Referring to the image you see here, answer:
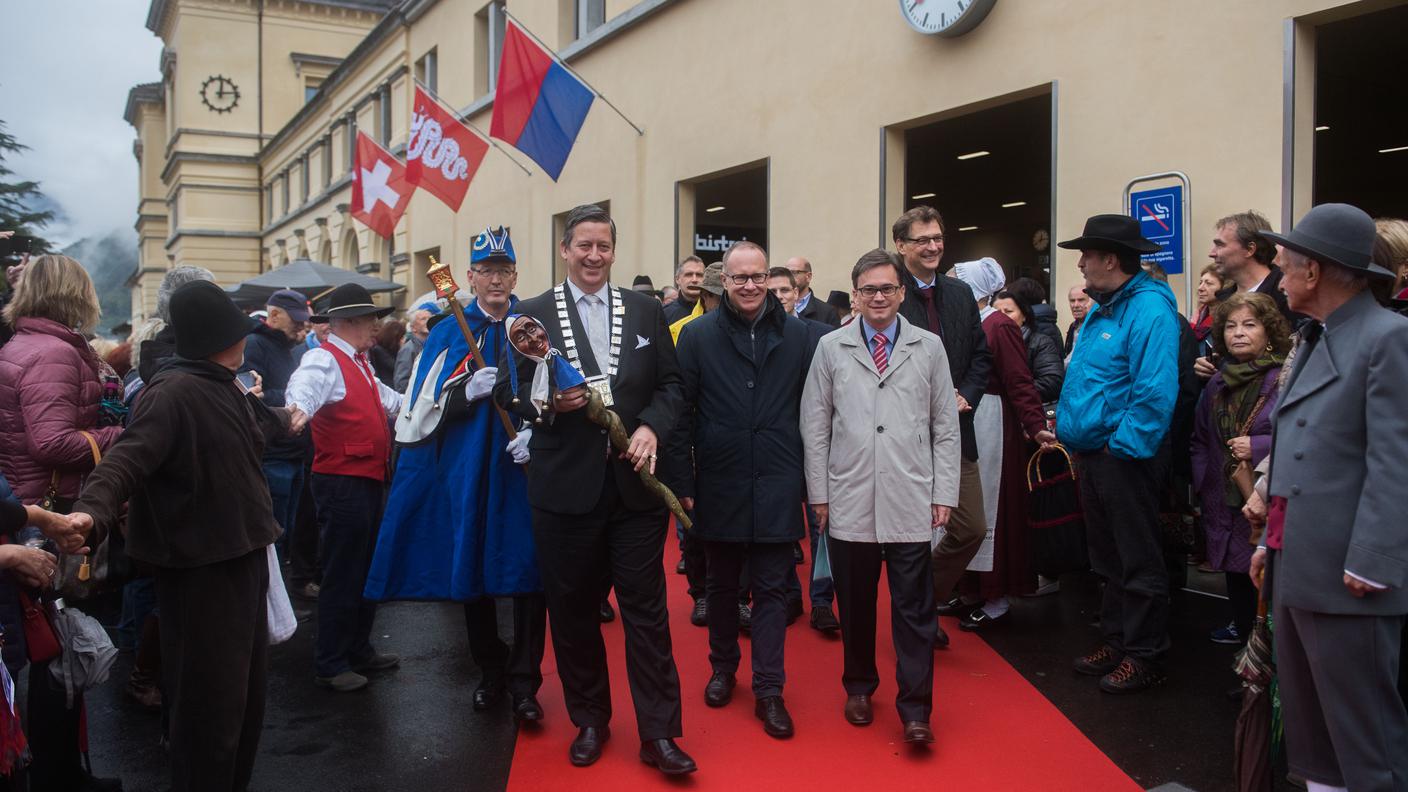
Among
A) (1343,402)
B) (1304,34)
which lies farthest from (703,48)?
(1343,402)

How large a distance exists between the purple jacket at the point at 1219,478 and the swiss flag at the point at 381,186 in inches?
534

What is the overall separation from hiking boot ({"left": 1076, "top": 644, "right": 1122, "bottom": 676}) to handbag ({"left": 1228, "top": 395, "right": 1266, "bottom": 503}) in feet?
3.21

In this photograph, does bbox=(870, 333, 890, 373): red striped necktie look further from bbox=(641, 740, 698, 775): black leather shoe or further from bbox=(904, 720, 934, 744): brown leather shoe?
bbox=(641, 740, 698, 775): black leather shoe

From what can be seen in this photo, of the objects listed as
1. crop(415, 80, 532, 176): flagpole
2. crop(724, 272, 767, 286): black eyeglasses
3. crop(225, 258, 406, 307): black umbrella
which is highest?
crop(415, 80, 532, 176): flagpole

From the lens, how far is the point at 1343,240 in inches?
116

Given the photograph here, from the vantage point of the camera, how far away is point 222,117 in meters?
44.6

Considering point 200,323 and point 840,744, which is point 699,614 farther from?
point 200,323

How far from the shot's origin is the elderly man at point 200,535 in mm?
3211

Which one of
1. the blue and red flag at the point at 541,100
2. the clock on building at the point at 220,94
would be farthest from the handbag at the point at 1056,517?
the clock on building at the point at 220,94

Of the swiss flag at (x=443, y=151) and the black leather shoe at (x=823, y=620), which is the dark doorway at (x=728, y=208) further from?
the black leather shoe at (x=823, y=620)

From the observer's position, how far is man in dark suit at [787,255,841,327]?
24.5 ft

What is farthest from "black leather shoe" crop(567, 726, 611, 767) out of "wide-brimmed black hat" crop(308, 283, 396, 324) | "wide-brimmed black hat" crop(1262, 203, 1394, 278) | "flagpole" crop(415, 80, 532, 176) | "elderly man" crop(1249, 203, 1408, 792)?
"flagpole" crop(415, 80, 532, 176)

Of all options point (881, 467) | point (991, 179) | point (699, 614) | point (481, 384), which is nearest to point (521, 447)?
point (481, 384)

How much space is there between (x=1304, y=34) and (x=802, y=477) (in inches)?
168
